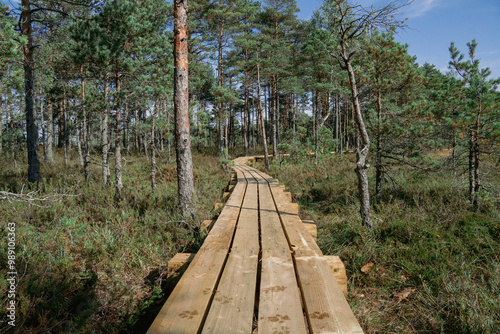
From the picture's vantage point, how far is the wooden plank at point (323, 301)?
1418 millimetres

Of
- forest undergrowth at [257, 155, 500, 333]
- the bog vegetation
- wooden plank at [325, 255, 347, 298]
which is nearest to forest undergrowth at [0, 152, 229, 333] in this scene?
the bog vegetation

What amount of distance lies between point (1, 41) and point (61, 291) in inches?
207

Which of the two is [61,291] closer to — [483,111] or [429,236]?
[429,236]

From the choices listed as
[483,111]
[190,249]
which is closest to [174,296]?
[190,249]

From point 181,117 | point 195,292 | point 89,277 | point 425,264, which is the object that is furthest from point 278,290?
point 181,117

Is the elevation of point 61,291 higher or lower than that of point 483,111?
lower

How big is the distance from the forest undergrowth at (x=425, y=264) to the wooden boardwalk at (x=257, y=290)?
133cm

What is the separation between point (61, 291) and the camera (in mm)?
2352

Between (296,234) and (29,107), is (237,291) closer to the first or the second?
(296,234)

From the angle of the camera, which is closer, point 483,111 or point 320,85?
point 483,111

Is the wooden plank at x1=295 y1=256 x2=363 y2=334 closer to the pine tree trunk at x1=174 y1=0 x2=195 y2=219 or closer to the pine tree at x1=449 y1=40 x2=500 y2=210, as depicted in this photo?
the pine tree trunk at x1=174 y1=0 x2=195 y2=219

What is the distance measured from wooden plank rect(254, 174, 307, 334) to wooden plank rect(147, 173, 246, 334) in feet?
1.32

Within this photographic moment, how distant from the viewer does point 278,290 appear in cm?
180

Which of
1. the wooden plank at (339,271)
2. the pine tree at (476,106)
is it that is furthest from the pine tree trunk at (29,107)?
the pine tree at (476,106)
